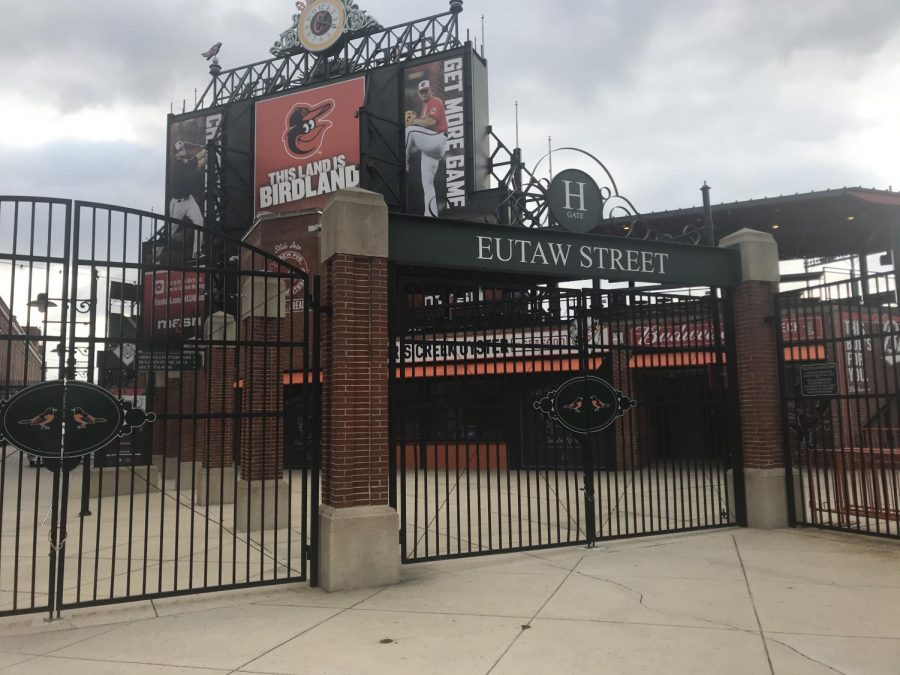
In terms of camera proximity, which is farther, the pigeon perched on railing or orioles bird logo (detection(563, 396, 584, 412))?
the pigeon perched on railing

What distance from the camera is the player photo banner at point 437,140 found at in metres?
24.8

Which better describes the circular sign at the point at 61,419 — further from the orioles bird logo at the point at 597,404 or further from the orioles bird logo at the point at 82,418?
the orioles bird logo at the point at 597,404

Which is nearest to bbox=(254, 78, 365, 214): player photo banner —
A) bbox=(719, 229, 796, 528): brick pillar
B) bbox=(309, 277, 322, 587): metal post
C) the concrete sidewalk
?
bbox=(719, 229, 796, 528): brick pillar

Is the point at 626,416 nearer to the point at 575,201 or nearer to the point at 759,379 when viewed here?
the point at 759,379

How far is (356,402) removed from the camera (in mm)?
7137

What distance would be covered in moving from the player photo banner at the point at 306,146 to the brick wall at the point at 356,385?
19.3 meters

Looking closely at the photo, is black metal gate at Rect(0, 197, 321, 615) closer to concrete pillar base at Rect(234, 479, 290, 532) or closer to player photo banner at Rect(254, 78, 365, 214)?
concrete pillar base at Rect(234, 479, 290, 532)

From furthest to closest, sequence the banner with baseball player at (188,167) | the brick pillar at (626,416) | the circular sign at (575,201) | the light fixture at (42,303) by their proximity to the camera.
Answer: the banner with baseball player at (188,167) < the brick pillar at (626,416) < the circular sign at (575,201) < the light fixture at (42,303)

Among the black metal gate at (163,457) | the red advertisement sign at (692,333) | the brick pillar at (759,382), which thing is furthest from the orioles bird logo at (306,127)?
the brick pillar at (759,382)

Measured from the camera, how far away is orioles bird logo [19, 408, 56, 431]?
589cm

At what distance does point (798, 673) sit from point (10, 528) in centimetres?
1282

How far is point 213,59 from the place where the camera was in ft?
105

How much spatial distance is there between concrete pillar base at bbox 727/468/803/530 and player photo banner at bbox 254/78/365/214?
19793 mm

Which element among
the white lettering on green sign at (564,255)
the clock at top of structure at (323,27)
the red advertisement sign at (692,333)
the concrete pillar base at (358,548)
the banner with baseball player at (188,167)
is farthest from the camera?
the banner with baseball player at (188,167)
